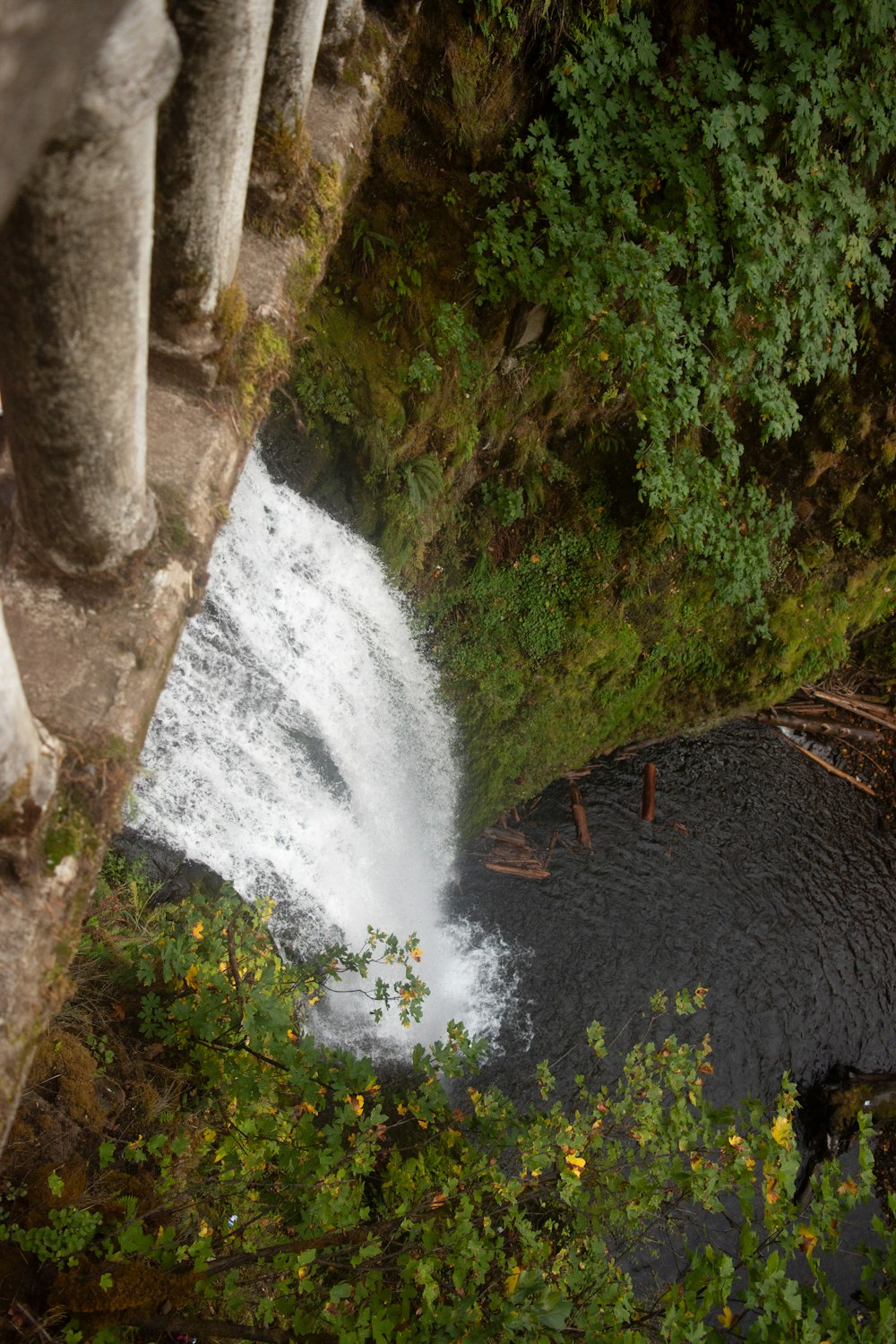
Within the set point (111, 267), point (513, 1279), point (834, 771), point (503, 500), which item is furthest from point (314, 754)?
point (834, 771)

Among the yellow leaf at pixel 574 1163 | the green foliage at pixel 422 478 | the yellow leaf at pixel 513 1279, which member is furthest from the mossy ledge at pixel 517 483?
the yellow leaf at pixel 513 1279

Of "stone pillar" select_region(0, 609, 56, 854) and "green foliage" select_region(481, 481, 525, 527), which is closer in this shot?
"stone pillar" select_region(0, 609, 56, 854)

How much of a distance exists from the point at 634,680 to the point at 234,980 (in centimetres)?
453

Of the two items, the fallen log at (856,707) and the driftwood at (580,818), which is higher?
the fallen log at (856,707)

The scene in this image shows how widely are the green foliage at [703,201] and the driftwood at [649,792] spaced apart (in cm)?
373

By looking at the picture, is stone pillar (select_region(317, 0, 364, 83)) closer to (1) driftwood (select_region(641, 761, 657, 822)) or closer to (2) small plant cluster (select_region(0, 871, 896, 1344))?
(2) small plant cluster (select_region(0, 871, 896, 1344))

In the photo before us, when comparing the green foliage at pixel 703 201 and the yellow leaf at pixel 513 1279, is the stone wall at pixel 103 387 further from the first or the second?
the green foliage at pixel 703 201

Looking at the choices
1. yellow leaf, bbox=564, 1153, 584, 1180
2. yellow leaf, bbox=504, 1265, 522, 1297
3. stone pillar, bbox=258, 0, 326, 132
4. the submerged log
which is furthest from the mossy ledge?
yellow leaf, bbox=504, 1265, 522, 1297

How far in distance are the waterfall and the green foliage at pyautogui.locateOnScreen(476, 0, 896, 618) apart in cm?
195

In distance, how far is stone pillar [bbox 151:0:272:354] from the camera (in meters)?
1.87

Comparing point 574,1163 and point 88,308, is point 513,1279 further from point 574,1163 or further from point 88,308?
point 88,308

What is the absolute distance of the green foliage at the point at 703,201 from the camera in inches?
172

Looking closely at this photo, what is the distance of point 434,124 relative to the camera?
4.41m

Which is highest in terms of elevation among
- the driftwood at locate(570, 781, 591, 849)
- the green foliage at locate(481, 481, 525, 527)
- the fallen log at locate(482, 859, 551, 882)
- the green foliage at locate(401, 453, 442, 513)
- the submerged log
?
the green foliage at locate(401, 453, 442, 513)
